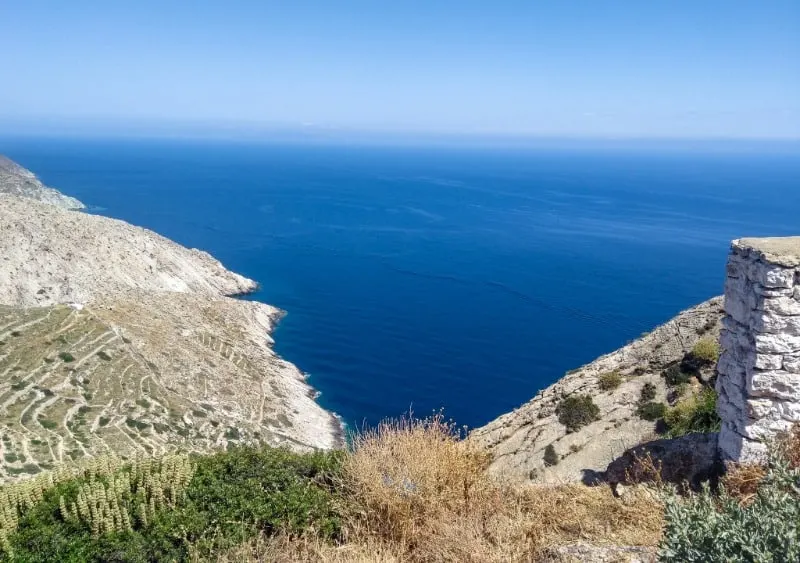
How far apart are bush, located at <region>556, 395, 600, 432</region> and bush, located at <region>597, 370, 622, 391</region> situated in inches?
37.6

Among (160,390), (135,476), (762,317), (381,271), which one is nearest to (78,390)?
(160,390)

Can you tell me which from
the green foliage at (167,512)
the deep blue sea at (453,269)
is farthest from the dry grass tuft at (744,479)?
the deep blue sea at (453,269)

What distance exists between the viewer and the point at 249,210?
137 metres

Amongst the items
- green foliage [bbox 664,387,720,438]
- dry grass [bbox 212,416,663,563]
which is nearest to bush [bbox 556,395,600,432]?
green foliage [bbox 664,387,720,438]

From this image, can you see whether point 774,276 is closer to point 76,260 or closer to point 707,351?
point 707,351

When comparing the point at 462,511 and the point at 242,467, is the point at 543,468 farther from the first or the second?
the point at 242,467

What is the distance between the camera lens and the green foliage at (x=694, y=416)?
15.6m

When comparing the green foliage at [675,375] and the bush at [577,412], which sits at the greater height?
the green foliage at [675,375]

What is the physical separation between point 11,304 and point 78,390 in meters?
17.6

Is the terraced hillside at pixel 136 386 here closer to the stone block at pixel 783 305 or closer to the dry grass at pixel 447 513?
the dry grass at pixel 447 513

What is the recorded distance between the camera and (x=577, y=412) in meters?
20.7

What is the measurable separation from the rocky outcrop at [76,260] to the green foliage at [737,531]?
50.1m

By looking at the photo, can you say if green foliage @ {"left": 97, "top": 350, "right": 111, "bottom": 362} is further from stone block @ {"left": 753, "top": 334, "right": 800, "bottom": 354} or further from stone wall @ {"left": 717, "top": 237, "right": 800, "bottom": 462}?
stone block @ {"left": 753, "top": 334, "right": 800, "bottom": 354}

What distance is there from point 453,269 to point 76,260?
53.4 m
